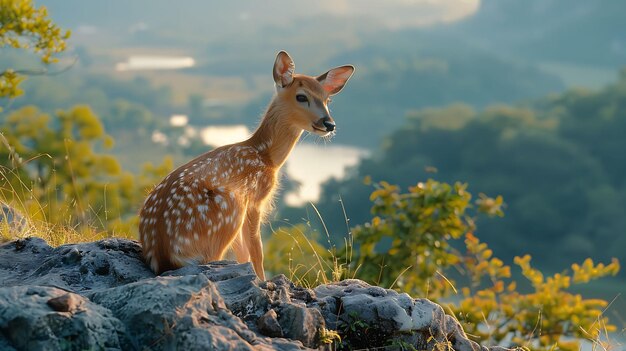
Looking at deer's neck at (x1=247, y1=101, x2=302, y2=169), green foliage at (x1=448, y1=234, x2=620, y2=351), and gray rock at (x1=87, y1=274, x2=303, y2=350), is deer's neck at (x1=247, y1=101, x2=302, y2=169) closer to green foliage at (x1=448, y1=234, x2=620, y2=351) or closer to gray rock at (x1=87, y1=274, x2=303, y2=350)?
gray rock at (x1=87, y1=274, x2=303, y2=350)

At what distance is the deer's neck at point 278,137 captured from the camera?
7.82 m

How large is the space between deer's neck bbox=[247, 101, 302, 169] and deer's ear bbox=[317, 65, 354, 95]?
0.45 metres

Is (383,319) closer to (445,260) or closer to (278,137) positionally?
(278,137)

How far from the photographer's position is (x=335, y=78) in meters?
8.09

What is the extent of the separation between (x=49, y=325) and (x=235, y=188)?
2730mm

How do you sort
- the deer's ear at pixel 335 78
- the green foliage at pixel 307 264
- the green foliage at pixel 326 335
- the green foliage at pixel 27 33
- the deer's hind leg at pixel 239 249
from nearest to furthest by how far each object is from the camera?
the green foliage at pixel 326 335
the deer's hind leg at pixel 239 249
the green foliage at pixel 307 264
the deer's ear at pixel 335 78
the green foliage at pixel 27 33

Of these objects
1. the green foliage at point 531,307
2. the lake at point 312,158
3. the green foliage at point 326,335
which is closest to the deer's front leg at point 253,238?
the green foliage at point 326,335

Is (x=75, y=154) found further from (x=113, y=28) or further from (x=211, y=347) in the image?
(x=113, y=28)

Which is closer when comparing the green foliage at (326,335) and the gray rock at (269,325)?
the gray rock at (269,325)

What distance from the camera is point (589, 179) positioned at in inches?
3287

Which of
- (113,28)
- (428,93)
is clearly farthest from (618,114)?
(113,28)

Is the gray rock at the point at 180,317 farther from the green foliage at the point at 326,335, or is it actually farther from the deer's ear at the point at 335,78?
the deer's ear at the point at 335,78

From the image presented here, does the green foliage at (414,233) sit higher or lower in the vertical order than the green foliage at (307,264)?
higher

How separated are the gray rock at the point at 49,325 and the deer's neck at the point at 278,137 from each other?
131 inches
